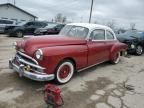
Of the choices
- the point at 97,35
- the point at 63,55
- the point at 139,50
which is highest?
the point at 97,35

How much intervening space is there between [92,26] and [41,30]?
11.8m

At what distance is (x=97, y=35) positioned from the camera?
6629 mm

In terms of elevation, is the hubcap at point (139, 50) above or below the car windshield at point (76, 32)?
below

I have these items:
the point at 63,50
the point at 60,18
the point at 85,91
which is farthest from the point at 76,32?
the point at 60,18

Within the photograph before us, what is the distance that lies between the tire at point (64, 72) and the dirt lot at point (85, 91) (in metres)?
0.18

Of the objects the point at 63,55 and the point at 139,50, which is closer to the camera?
the point at 63,55

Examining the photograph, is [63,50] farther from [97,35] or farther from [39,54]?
[97,35]

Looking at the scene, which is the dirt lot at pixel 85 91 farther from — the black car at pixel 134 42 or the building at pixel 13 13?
the building at pixel 13 13

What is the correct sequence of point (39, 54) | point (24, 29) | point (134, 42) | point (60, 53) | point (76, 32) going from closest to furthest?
1. point (39, 54)
2. point (60, 53)
3. point (76, 32)
4. point (134, 42)
5. point (24, 29)

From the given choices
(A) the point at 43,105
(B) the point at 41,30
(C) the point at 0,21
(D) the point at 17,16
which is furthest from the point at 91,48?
(D) the point at 17,16

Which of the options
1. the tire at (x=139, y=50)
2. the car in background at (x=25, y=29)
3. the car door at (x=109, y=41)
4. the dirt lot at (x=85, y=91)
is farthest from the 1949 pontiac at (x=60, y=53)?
the car in background at (x=25, y=29)

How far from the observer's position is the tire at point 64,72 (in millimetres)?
5105

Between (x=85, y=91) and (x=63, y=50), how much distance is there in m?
1.26

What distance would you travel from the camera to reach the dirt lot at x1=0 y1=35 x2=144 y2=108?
4.24 meters
